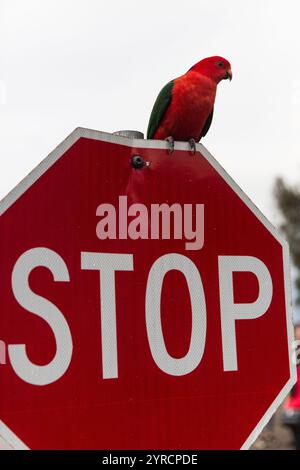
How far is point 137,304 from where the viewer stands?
1.89 metres

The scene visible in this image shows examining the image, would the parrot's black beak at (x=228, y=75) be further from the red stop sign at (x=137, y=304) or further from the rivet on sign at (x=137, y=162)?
the rivet on sign at (x=137, y=162)

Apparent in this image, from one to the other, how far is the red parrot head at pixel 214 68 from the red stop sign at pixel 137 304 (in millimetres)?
2011

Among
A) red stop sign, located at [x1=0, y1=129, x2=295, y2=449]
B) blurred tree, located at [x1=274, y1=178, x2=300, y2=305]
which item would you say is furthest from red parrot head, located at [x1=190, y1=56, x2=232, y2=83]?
blurred tree, located at [x1=274, y1=178, x2=300, y2=305]

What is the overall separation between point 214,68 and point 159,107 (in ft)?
1.94

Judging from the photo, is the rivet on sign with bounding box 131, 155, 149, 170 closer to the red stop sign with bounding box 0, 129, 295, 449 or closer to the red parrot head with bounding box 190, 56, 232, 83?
the red stop sign with bounding box 0, 129, 295, 449

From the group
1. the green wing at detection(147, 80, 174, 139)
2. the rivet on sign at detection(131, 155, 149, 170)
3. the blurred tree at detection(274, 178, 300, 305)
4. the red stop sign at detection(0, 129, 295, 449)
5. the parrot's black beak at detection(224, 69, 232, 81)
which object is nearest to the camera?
the red stop sign at detection(0, 129, 295, 449)

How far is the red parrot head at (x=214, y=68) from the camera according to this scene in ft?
13.0

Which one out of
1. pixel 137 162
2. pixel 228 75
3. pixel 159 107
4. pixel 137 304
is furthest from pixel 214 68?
pixel 137 304

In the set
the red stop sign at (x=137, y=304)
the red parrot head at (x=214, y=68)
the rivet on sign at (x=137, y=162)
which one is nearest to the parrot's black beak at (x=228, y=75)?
the red parrot head at (x=214, y=68)

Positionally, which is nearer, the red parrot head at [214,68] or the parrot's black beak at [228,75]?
the red parrot head at [214,68]

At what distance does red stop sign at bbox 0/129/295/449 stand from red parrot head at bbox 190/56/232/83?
2.01 m

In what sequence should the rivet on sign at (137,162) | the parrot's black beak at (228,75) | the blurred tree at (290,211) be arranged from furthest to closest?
the blurred tree at (290,211) → the parrot's black beak at (228,75) → the rivet on sign at (137,162)

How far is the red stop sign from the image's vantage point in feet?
5.75

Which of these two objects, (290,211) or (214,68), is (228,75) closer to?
(214,68)
